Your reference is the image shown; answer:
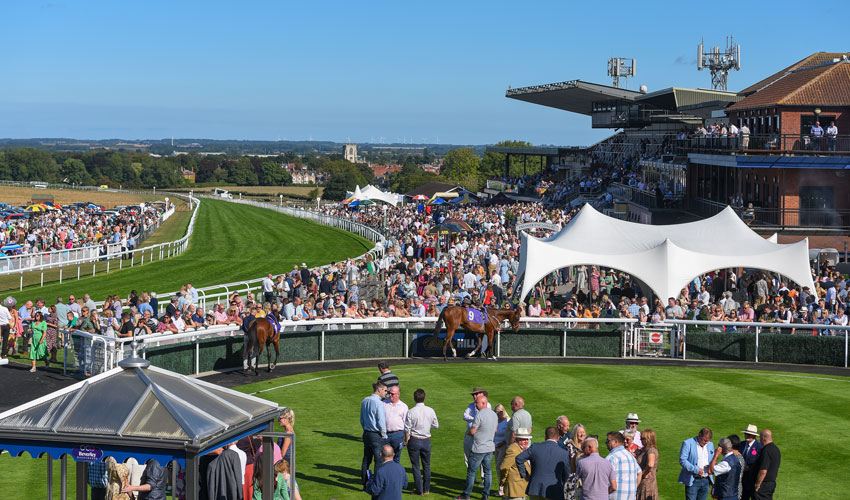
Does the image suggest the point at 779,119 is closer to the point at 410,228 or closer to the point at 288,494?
the point at 410,228

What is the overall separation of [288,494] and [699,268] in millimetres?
17064

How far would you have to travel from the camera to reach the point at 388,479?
369 inches

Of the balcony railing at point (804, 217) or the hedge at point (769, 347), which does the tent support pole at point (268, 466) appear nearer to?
the hedge at point (769, 347)

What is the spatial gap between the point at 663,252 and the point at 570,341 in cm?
427

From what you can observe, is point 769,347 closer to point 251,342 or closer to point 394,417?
point 251,342

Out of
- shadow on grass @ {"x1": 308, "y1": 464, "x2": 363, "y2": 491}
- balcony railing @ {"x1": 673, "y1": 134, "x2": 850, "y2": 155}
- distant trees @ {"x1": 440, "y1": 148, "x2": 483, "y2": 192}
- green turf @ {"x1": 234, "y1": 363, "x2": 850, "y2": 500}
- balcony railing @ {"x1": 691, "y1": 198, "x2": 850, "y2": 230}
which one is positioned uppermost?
distant trees @ {"x1": 440, "y1": 148, "x2": 483, "y2": 192}

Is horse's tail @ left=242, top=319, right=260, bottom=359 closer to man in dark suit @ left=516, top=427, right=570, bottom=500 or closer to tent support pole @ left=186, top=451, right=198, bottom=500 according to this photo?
man in dark suit @ left=516, top=427, right=570, bottom=500

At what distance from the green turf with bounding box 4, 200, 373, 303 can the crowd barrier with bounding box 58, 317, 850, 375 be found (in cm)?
1141

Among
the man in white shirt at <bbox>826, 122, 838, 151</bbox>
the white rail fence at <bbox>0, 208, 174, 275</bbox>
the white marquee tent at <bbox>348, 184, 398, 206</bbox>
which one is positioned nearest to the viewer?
the white rail fence at <bbox>0, 208, 174, 275</bbox>

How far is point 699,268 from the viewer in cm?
2416

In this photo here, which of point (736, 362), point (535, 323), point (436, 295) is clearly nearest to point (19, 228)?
point (436, 295)

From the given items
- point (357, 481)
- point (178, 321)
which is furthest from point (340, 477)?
point (178, 321)

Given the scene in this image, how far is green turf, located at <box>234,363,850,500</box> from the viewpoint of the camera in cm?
1245

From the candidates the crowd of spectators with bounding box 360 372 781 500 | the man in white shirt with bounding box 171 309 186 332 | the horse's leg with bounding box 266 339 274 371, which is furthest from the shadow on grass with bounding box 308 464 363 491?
the man in white shirt with bounding box 171 309 186 332
